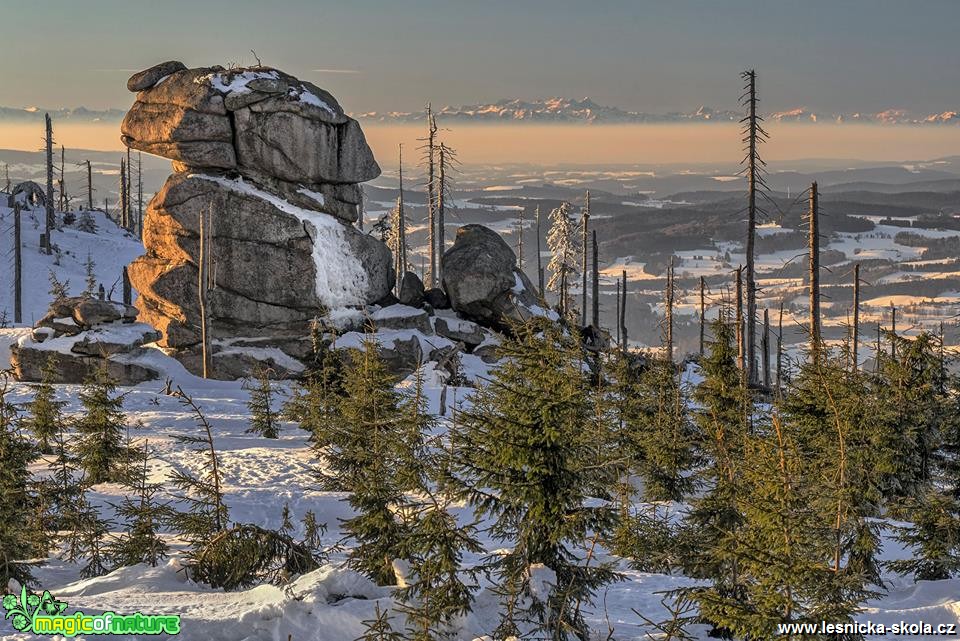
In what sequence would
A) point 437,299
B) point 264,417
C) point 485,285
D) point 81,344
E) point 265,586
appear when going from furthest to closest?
1. point 437,299
2. point 485,285
3. point 81,344
4. point 264,417
5. point 265,586

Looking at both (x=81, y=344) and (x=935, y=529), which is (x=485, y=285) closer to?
(x=81, y=344)

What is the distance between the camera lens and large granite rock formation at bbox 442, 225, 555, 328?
38.4 metres

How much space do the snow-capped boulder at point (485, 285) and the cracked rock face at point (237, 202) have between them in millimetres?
6214

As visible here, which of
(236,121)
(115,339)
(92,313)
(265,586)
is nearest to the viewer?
(265,586)

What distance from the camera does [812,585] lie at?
23.5 feet

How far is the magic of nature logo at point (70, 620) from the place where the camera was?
791 centimetres

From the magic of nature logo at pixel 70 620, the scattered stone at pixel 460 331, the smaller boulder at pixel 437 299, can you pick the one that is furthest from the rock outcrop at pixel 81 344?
the magic of nature logo at pixel 70 620

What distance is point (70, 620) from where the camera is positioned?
317 inches

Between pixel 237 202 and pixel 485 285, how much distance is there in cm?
1213

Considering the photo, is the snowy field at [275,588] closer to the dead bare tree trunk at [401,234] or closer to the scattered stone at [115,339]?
the scattered stone at [115,339]

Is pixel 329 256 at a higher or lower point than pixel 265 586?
higher

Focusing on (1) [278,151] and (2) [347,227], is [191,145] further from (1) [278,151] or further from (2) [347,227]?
(2) [347,227]

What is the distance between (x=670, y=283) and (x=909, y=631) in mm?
40797

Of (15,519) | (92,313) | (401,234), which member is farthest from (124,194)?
(15,519)
